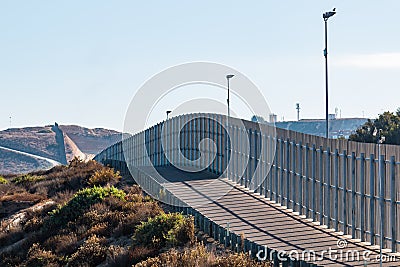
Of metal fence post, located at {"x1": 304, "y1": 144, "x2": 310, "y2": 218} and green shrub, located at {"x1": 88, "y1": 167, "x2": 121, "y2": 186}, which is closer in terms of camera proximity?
metal fence post, located at {"x1": 304, "y1": 144, "x2": 310, "y2": 218}

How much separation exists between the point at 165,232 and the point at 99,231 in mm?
4205

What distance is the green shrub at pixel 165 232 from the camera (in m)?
18.0

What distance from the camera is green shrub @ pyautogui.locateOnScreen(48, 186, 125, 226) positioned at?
83.6 feet

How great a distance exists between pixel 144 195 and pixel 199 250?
1290 centimetres

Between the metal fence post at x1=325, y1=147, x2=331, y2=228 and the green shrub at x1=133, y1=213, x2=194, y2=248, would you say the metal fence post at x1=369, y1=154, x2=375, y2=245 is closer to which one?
the metal fence post at x1=325, y1=147, x2=331, y2=228

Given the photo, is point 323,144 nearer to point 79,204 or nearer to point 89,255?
point 89,255

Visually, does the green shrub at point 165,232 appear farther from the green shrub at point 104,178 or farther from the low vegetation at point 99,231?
the green shrub at point 104,178

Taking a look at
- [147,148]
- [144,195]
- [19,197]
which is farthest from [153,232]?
[147,148]

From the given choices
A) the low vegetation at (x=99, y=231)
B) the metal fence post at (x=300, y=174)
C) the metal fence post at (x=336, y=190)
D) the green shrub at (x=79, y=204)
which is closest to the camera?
the low vegetation at (x=99, y=231)

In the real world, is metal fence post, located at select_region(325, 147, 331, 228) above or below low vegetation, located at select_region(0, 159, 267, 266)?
above

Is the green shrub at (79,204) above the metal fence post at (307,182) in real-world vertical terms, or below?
below

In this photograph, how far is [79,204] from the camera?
2620 cm

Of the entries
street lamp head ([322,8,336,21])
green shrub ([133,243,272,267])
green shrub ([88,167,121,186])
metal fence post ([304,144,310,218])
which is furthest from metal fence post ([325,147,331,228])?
green shrub ([88,167,121,186])

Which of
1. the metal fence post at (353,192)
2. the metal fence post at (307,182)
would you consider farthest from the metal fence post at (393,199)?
the metal fence post at (307,182)
